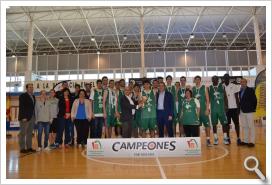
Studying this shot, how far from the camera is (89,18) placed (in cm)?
1723

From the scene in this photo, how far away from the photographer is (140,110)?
635 centimetres

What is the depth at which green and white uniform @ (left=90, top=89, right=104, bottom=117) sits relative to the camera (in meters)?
6.43

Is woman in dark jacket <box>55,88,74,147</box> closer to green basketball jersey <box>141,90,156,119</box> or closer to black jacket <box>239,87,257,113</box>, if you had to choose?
green basketball jersey <box>141,90,156,119</box>

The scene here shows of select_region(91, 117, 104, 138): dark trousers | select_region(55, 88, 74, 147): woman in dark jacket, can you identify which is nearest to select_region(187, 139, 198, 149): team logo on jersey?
select_region(91, 117, 104, 138): dark trousers

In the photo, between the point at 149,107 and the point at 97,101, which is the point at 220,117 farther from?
the point at 97,101

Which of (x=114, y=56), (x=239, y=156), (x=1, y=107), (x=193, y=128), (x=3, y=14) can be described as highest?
(x=114, y=56)

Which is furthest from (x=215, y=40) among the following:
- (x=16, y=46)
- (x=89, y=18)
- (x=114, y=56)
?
(x=16, y=46)

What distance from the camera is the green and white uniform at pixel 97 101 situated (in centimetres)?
643

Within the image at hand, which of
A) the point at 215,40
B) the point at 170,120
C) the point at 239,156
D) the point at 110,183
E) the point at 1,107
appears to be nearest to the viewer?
the point at 1,107

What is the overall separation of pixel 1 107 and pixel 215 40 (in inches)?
887

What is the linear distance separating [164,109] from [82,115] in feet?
6.56

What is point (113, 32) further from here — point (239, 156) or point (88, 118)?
point (239, 156)

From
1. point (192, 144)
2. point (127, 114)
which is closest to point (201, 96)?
point (192, 144)

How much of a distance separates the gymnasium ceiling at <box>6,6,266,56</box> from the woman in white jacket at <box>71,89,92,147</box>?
980 cm
